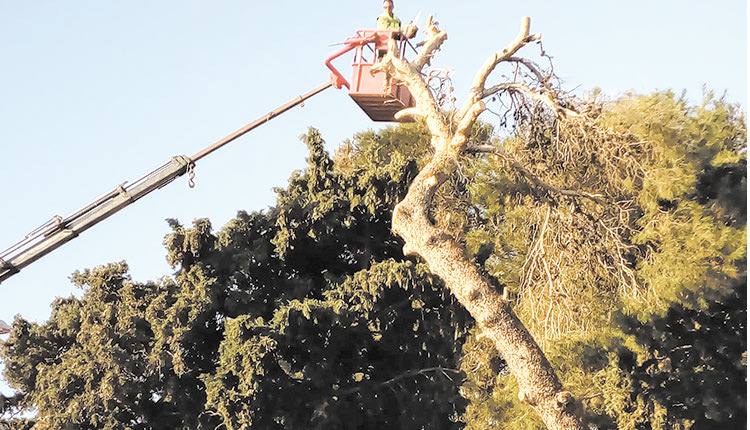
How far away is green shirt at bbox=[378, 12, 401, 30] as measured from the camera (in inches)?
590

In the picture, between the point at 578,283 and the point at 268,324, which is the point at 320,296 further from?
the point at 578,283

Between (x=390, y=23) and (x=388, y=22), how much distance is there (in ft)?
0.12

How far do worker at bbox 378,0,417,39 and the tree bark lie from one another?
768 millimetres

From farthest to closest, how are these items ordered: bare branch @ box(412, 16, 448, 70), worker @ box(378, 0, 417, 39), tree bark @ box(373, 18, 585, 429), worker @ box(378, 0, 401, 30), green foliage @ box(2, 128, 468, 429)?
green foliage @ box(2, 128, 468, 429) → worker @ box(378, 0, 401, 30) → worker @ box(378, 0, 417, 39) → bare branch @ box(412, 16, 448, 70) → tree bark @ box(373, 18, 585, 429)

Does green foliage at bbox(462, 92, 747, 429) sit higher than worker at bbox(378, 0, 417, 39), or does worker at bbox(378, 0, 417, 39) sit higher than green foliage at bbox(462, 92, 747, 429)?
worker at bbox(378, 0, 417, 39)

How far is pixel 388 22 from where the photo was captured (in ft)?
49.3

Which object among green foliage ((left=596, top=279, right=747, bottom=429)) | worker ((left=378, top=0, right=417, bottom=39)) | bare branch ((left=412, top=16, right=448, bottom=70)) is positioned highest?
worker ((left=378, top=0, right=417, bottom=39))

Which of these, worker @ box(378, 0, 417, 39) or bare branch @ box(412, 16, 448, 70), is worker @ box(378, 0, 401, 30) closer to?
worker @ box(378, 0, 417, 39)

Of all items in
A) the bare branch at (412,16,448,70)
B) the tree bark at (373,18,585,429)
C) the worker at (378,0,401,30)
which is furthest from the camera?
the worker at (378,0,401,30)

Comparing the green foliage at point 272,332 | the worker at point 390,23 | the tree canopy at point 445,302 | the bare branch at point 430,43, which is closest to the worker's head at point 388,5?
the worker at point 390,23

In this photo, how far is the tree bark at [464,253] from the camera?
1289 cm

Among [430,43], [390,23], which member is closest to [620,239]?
[430,43]

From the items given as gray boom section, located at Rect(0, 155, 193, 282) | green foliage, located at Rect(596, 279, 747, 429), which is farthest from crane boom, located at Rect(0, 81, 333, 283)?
green foliage, located at Rect(596, 279, 747, 429)

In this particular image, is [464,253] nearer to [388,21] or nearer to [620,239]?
[620,239]
